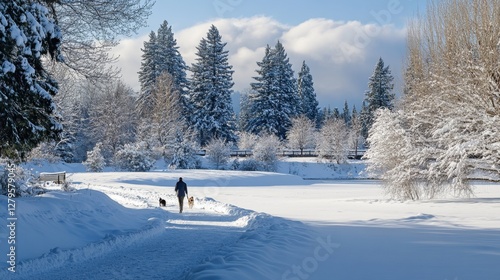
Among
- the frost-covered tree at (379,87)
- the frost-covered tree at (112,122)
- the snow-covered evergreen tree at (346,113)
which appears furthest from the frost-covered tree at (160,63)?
the snow-covered evergreen tree at (346,113)

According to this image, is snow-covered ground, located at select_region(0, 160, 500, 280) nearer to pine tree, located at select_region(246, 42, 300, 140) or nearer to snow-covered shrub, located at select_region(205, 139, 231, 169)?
snow-covered shrub, located at select_region(205, 139, 231, 169)

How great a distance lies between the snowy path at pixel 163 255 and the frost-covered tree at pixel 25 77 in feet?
9.98

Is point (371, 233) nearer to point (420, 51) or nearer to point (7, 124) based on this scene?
point (7, 124)

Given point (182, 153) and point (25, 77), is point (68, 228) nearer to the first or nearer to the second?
point (25, 77)

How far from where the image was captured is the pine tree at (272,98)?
207 ft

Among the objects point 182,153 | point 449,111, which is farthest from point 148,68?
point 449,111

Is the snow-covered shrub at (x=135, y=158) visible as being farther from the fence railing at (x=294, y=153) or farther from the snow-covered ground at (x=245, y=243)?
the snow-covered ground at (x=245, y=243)

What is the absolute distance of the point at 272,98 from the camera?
63844 mm

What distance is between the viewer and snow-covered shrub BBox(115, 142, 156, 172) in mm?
40781

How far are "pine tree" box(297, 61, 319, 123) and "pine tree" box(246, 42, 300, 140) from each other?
1021cm

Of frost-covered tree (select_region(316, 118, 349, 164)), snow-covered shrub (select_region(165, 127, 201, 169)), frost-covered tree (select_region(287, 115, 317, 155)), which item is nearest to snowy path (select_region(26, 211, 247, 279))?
snow-covered shrub (select_region(165, 127, 201, 169))

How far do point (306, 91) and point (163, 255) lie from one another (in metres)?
70.8

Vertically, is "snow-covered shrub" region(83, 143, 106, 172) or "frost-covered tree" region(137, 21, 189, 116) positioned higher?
"frost-covered tree" region(137, 21, 189, 116)

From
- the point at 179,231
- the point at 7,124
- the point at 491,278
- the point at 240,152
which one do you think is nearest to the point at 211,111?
the point at 240,152
